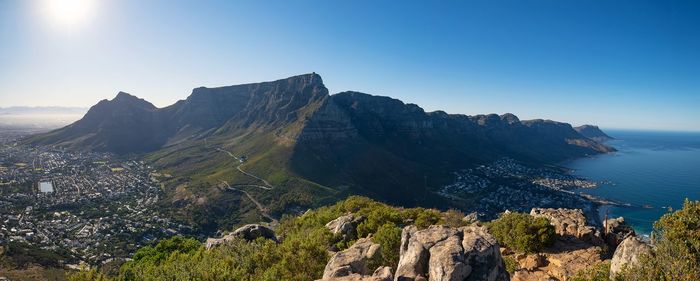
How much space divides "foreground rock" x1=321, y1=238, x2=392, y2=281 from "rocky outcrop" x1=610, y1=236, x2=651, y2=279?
13964 millimetres

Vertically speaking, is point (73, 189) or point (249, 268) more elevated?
point (249, 268)

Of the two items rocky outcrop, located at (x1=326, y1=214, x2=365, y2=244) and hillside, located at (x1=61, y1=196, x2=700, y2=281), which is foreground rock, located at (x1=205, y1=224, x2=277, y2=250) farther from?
rocky outcrop, located at (x1=326, y1=214, x2=365, y2=244)

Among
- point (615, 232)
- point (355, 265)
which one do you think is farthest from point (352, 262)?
point (615, 232)

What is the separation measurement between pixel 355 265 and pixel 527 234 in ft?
69.4

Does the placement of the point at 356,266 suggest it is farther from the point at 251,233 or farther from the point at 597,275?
the point at 251,233

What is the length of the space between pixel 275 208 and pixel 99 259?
199 ft

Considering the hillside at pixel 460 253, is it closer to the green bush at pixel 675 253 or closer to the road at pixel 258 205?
the green bush at pixel 675 253

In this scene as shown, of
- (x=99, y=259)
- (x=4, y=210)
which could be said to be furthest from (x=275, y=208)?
(x=4, y=210)

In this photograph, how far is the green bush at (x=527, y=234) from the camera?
110ft

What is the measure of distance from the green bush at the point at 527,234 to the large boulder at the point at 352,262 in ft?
55.2

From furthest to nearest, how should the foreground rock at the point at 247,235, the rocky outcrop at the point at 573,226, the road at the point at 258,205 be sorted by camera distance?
the road at the point at 258,205, the foreground rock at the point at 247,235, the rocky outcrop at the point at 573,226

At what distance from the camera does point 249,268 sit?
101ft

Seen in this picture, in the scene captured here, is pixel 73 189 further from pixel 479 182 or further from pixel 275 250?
pixel 479 182

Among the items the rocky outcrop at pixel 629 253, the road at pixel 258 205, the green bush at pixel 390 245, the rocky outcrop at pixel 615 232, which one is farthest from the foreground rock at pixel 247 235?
the road at pixel 258 205
